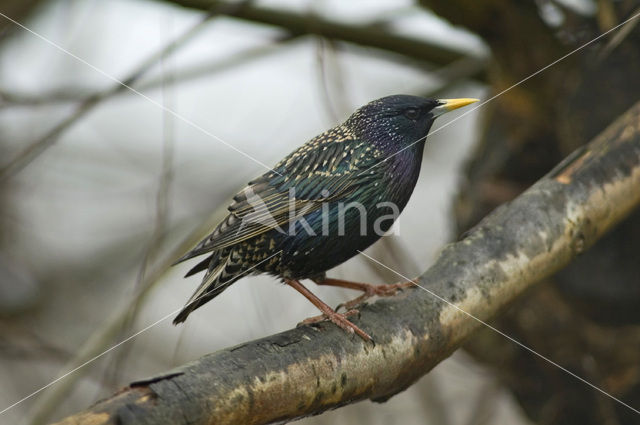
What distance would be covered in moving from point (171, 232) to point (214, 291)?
171cm

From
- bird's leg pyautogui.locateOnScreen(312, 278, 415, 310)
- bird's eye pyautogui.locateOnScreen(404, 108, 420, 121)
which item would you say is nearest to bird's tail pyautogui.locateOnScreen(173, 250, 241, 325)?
bird's leg pyautogui.locateOnScreen(312, 278, 415, 310)

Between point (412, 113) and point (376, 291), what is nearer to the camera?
point (412, 113)

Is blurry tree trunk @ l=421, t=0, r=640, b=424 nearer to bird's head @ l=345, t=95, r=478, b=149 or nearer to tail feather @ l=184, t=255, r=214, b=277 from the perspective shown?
bird's head @ l=345, t=95, r=478, b=149

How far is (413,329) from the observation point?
110 inches

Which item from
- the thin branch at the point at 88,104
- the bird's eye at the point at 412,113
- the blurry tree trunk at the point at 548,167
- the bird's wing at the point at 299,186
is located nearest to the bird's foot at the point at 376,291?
the bird's wing at the point at 299,186

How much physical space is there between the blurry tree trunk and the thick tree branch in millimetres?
1026

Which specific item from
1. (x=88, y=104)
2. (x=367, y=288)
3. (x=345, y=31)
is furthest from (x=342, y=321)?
(x=345, y=31)

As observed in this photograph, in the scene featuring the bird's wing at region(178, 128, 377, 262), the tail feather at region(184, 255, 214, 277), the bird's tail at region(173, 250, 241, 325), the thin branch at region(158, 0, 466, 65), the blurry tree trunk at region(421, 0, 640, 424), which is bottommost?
the blurry tree trunk at region(421, 0, 640, 424)

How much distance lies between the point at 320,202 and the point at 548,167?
2.68 m

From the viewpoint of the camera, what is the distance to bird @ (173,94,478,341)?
2.78 m

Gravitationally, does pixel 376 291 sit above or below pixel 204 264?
below

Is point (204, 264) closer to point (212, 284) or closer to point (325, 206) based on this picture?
point (212, 284)

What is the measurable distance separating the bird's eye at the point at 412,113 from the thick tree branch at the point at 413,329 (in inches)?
22.9

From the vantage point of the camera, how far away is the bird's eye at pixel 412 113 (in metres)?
2.99
